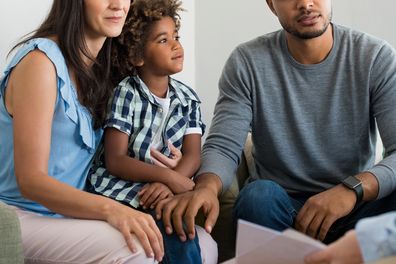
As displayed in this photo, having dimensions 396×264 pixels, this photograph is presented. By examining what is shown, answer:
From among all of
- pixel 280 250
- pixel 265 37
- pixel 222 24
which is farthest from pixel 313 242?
pixel 222 24

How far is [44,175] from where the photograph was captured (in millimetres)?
1320

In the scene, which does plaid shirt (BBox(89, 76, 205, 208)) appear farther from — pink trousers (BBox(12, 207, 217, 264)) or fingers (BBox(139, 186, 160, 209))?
pink trousers (BBox(12, 207, 217, 264))

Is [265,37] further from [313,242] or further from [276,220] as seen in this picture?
[313,242]

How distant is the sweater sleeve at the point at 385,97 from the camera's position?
5.19 feet

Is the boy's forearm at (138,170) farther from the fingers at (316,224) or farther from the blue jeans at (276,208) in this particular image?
the fingers at (316,224)

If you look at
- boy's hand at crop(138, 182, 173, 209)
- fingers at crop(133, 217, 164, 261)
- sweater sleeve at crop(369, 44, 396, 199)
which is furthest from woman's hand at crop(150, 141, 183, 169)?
sweater sleeve at crop(369, 44, 396, 199)

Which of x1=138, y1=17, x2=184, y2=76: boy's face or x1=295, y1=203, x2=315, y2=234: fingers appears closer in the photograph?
x1=295, y1=203, x2=315, y2=234: fingers

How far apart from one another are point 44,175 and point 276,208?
0.58 metres

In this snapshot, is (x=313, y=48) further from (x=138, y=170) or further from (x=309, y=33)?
(x=138, y=170)

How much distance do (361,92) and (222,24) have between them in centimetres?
119

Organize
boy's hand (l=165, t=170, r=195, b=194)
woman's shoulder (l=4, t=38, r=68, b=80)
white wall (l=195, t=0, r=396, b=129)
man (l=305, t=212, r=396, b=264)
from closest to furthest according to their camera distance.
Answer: man (l=305, t=212, r=396, b=264), woman's shoulder (l=4, t=38, r=68, b=80), boy's hand (l=165, t=170, r=195, b=194), white wall (l=195, t=0, r=396, b=129)

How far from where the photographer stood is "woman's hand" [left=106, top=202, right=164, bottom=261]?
1.27m

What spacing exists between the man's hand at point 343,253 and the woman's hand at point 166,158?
0.77 m

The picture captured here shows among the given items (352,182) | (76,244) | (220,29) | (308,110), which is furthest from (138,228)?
(220,29)
